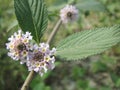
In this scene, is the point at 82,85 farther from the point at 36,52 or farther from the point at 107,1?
the point at 36,52

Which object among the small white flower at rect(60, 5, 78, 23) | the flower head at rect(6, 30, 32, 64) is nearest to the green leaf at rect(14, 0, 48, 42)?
the flower head at rect(6, 30, 32, 64)

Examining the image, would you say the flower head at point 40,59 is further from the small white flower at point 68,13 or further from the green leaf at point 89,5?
the green leaf at point 89,5

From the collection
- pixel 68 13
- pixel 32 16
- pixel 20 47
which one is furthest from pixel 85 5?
pixel 20 47

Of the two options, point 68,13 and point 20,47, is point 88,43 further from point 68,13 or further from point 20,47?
point 68,13

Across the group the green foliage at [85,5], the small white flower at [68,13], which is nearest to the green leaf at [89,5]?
the green foliage at [85,5]

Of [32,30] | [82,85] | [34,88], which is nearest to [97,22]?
[82,85]
